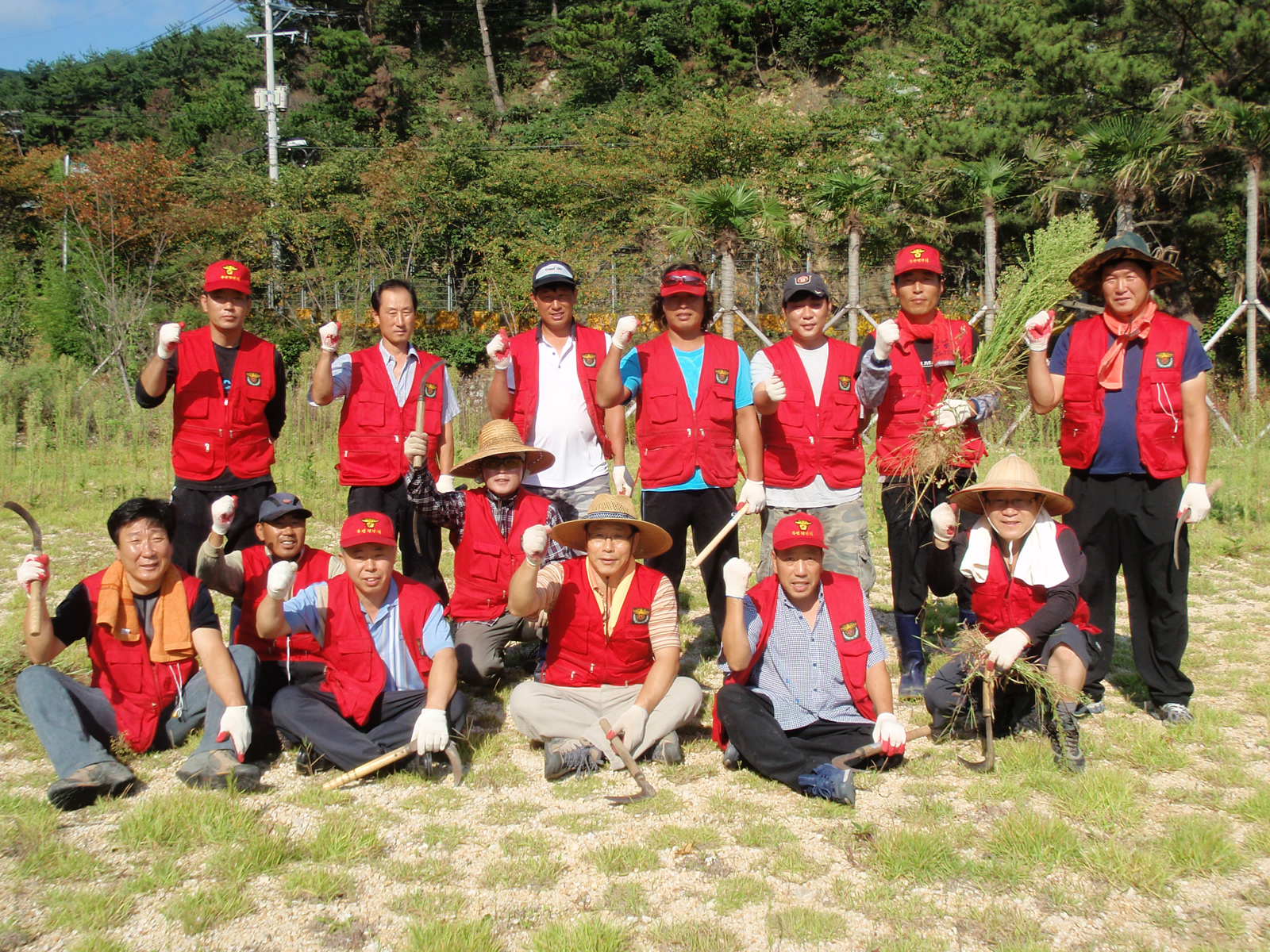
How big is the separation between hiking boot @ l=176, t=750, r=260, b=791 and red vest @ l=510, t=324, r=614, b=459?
2.09 m

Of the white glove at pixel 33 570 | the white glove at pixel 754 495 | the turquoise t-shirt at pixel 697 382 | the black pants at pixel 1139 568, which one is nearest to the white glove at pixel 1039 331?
the black pants at pixel 1139 568

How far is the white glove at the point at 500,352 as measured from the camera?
15.9 feet

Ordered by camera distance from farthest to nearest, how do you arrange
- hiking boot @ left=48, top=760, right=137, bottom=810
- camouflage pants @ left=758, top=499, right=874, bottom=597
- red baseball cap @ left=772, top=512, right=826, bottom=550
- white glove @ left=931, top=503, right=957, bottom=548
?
1. camouflage pants @ left=758, top=499, right=874, bottom=597
2. white glove @ left=931, top=503, right=957, bottom=548
3. red baseball cap @ left=772, top=512, right=826, bottom=550
4. hiking boot @ left=48, top=760, right=137, bottom=810

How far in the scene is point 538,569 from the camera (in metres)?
4.23

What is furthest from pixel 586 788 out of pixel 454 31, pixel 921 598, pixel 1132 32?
pixel 454 31

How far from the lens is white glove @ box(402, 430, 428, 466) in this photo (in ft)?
16.5

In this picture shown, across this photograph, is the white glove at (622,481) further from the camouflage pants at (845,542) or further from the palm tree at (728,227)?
the palm tree at (728,227)

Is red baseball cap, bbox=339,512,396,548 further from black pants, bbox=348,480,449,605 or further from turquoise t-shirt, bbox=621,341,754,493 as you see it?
turquoise t-shirt, bbox=621,341,754,493

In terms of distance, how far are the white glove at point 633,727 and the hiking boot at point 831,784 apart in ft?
2.19

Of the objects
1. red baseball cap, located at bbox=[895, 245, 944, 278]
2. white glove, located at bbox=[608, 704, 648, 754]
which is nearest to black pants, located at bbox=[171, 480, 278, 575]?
white glove, located at bbox=[608, 704, 648, 754]

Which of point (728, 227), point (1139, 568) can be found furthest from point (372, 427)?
point (728, 227)

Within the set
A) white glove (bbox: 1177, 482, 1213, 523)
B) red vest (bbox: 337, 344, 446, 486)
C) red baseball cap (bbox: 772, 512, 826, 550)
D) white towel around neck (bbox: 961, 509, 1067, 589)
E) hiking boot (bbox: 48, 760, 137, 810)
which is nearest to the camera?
hiking boot (bbox: 48, 760, 137, 810)

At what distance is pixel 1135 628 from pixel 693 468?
218 cm

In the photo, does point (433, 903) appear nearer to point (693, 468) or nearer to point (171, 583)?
point (171, 583)
